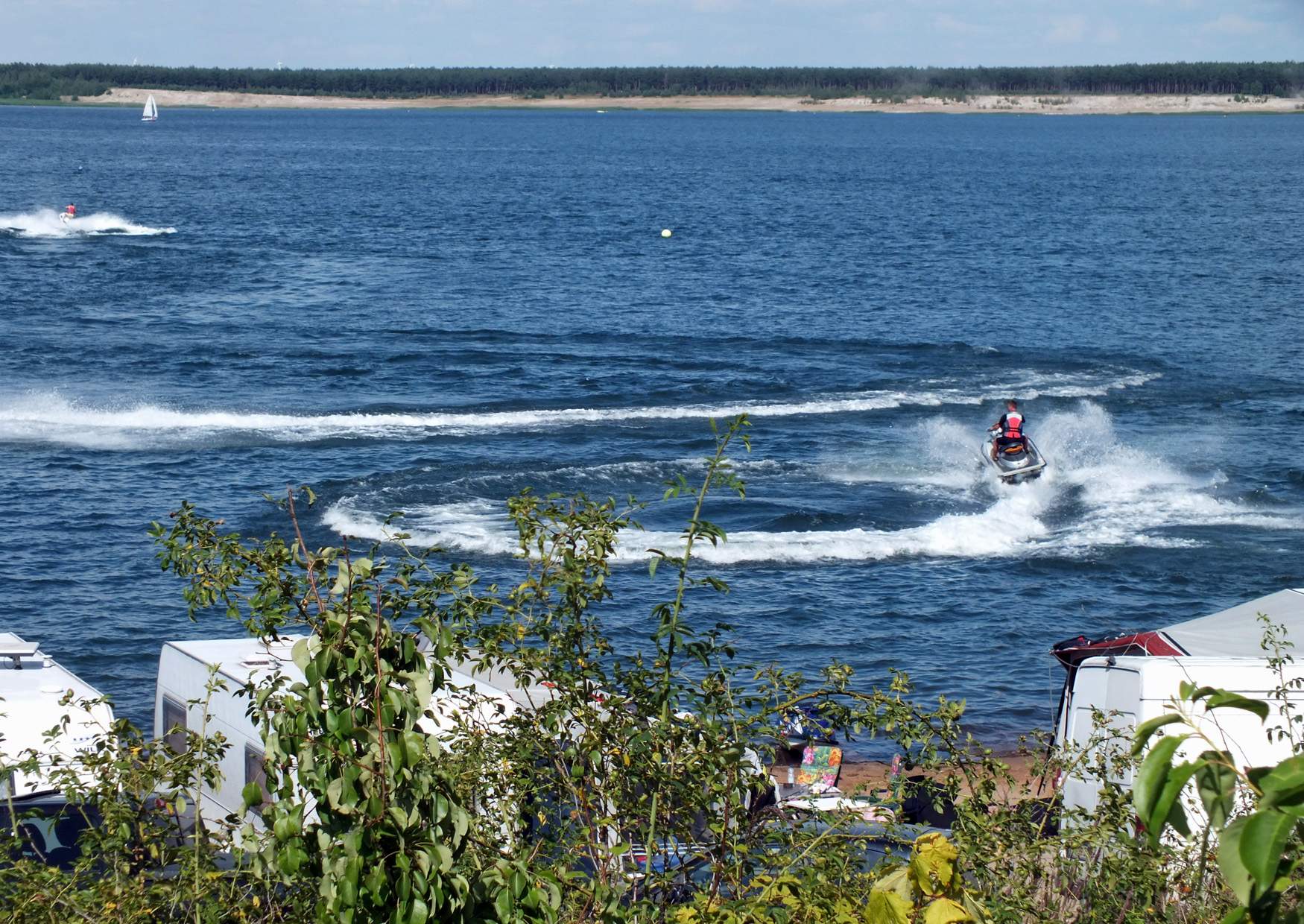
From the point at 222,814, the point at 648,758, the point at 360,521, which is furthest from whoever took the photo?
the point at 360,521

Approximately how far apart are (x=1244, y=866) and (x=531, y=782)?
5.38 metres

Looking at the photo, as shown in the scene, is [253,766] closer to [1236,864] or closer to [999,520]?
[1236,864]

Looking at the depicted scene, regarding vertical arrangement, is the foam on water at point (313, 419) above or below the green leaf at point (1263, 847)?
below

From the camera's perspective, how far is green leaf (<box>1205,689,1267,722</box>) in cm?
267

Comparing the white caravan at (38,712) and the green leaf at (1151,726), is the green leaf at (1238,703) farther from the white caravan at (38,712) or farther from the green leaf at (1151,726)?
the white caravan at (38,712)

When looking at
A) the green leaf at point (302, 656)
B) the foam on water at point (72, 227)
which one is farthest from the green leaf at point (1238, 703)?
the foam on water at point (72, 227)

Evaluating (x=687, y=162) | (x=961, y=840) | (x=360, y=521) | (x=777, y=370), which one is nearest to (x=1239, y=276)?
(x=777, y=370)

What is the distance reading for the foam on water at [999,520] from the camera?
28594 millimetres

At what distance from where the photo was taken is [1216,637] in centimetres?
1602

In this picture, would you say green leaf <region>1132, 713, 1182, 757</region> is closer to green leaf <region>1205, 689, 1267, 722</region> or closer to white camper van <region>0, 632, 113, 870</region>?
green leaf <region>1205, 689, 1267, 722</region>

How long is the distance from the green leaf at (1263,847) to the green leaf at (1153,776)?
0.22 metres

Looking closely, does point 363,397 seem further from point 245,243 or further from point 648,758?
point 245,243

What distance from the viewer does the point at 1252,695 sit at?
12.9 m

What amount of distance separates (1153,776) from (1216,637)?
47.5 feet
